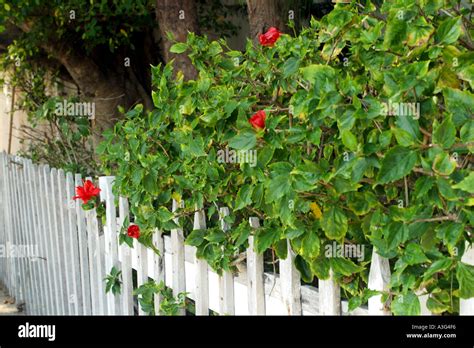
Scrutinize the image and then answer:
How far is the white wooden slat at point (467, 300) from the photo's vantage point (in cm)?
163

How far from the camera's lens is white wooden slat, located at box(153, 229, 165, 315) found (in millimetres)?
3053

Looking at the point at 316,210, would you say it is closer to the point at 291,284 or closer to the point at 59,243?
the point at 291,284

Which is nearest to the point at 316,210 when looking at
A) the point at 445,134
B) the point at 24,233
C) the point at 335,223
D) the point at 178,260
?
the point at 335,223

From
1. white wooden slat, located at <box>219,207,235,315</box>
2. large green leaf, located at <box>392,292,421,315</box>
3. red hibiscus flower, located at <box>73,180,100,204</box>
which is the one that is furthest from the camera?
red hibiscus flower, located at <box>73,180,100,204</box>

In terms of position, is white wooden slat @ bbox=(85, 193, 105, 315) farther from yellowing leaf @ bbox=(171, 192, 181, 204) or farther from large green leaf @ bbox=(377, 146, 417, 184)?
large green leaf @ bbox=(377, 146, 417, 184)

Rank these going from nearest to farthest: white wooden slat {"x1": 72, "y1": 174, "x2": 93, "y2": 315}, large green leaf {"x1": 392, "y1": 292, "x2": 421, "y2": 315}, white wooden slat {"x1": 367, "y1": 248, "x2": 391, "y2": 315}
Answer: large green leaf {"x1": 392, "y1": 292, "x2": 421, "y2": 315} → white wooden slat {"x1": 367, "y1": 248, "x2": 391, "y2": 315} → white wooden slat {"x1": 72, "y1": 174, "x2": 93, "y2": 315}

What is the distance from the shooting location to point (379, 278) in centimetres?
179

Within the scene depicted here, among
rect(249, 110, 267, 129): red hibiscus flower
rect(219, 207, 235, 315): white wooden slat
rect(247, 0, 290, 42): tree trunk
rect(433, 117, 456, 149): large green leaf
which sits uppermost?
rect(247, 0, 290, 42): tree trunk

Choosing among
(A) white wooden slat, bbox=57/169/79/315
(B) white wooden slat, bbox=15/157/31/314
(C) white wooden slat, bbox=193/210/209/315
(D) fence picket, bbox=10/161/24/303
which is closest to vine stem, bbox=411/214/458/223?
(C) white wooden slat, bbox=193/210/209/315

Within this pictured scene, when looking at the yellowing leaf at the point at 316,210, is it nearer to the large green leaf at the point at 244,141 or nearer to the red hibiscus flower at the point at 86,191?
the large green leaf at the point at 244,141

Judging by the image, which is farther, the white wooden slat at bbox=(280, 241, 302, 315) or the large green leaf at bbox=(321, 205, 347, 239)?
the white wooden slat at bbox=(280, 241, 302, 315)

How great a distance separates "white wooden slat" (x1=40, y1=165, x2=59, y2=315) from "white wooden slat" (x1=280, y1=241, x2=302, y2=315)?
2791 millimetres

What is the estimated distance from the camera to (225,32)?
7.16 m
